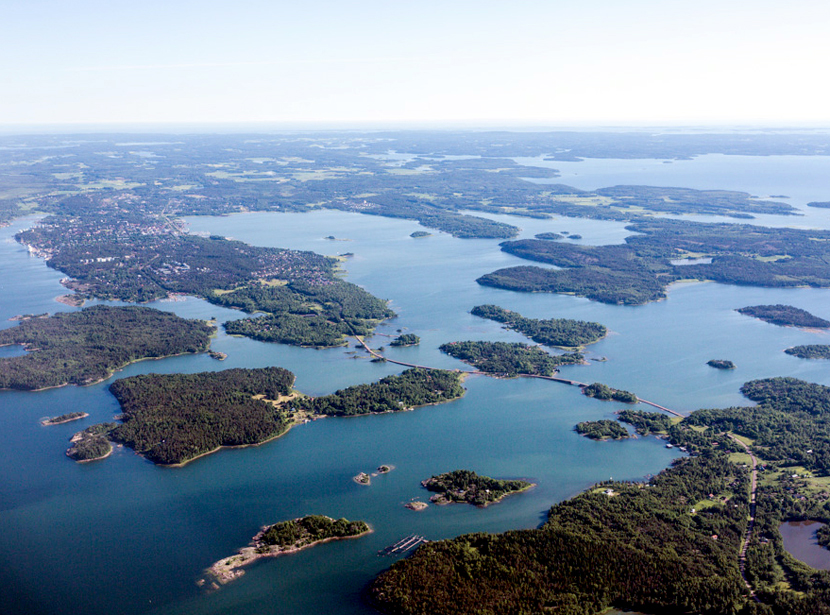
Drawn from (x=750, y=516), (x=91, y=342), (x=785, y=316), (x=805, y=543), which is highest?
(x=785, y=316)

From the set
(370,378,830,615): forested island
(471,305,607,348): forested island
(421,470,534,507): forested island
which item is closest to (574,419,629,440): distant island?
(370,378,830,615): forested island

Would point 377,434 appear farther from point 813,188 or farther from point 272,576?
point 813,188

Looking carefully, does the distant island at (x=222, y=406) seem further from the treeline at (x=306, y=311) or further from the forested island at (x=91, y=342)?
the treeline at (x=306, y=311)

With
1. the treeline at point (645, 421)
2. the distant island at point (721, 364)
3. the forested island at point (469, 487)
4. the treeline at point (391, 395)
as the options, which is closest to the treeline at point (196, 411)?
the treeline at point (391, 395)

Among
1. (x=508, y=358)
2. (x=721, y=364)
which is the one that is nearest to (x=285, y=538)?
(x=508, y=358)

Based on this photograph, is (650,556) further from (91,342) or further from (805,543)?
(91,342)

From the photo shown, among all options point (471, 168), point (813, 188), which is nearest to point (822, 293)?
point (813, 188)
